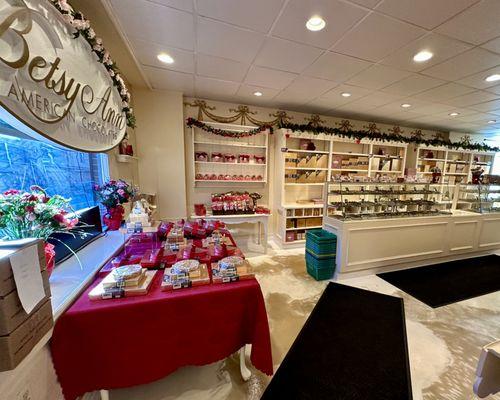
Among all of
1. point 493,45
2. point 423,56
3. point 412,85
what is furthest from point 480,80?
point 423,56

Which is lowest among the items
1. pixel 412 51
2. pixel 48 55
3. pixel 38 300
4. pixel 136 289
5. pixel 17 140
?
pixel 136 289

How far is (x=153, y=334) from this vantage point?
1201 millimetres

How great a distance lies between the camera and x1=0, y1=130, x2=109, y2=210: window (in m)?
1.28

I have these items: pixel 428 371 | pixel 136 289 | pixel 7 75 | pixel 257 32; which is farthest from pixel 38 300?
pixel 428 371

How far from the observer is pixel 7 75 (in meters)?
0.87

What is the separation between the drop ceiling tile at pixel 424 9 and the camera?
1562 millimetres

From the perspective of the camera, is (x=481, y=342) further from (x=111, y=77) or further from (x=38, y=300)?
(x=111, y=77)

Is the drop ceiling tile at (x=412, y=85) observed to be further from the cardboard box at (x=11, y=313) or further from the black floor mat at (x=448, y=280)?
the cardboard box at (x=11, y=313)

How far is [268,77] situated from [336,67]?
895mm

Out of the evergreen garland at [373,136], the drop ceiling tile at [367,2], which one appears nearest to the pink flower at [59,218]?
the drop ceiling tile at [367,2]

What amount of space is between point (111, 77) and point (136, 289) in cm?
197

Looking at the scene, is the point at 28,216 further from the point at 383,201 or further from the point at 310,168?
the point at 310,168

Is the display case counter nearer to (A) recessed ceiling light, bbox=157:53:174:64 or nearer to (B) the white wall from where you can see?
(B) the white wall

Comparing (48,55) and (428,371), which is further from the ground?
(48,55)
